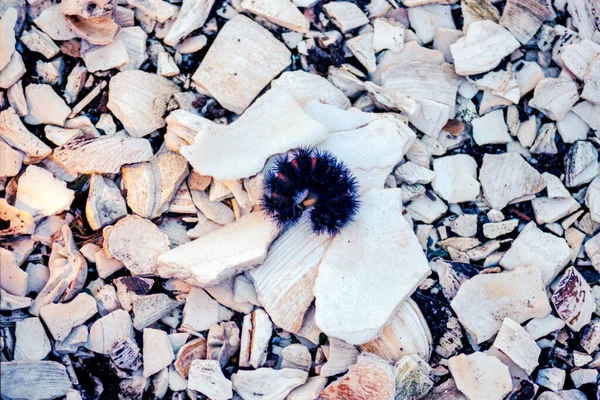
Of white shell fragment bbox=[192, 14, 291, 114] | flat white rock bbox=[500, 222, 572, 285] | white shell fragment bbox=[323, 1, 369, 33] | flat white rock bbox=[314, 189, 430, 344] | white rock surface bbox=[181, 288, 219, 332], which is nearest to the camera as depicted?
flat white rock bbox=[314, 189, 430, 344]

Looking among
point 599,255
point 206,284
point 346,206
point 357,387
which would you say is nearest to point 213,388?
point 206,284

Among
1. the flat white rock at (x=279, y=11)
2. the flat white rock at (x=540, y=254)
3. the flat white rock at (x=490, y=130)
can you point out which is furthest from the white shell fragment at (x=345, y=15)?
the flat white rock at (x=540, y=254)

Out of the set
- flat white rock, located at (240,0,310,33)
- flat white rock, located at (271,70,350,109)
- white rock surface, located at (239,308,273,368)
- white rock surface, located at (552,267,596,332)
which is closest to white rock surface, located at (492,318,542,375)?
white rock surface, located at (552,267,596,332)

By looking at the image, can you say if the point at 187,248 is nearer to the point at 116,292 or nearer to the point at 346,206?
the point at 116,292

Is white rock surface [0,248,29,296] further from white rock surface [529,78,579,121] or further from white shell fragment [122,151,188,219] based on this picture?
white rock surface [529,78,579,121]

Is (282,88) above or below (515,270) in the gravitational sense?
above

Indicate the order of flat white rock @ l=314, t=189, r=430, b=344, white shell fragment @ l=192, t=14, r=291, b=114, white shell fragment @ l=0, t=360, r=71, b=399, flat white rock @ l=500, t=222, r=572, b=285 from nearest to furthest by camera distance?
1. white shell fragment @ l=0, t=360, r=71, b=399
2. flat white rock @ l=314, t=189, r=430, b=344
3. flat white rock @ l=500, t=222, r=572, b=285
4. white shell fragment @ l=192, t=14, r=291, b=114
